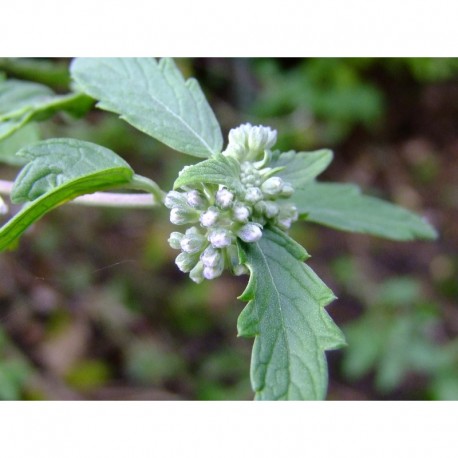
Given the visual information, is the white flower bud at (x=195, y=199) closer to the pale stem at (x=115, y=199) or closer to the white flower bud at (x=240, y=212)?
the white flower bud at (x=240, y=212)

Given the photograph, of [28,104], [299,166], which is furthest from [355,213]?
[28,104]

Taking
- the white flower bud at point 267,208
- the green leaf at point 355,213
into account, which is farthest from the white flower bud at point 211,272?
the green leaf at point 355,213

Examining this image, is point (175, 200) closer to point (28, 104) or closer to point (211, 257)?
point (211, 257)

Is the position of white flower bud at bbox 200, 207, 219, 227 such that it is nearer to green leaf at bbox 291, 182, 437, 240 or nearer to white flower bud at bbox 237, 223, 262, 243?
white flower bud at bbox 237, 223, 262, 243

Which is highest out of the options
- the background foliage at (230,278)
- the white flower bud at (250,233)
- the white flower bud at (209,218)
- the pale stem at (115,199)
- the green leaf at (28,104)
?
the green leaf at (28,104)

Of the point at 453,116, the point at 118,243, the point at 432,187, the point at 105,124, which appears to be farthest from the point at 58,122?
the point at 453,116

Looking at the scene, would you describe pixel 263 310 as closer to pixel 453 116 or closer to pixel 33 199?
pixel 33 199
